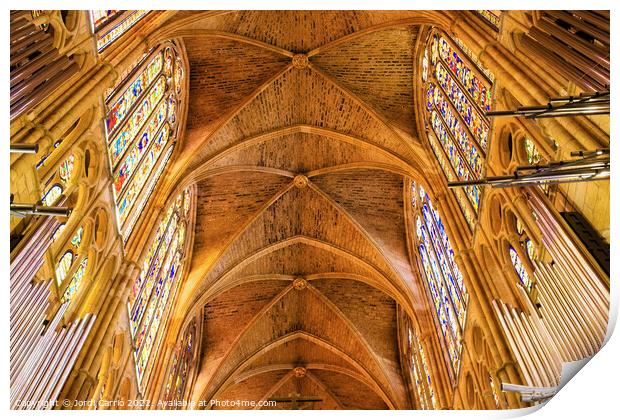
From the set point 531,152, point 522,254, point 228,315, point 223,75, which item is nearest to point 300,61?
point 223,75

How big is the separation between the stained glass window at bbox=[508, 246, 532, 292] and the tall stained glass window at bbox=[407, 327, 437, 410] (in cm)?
477

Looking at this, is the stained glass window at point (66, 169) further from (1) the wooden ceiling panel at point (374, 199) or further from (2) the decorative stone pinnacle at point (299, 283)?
(2) the decorative stone pinnacle at point (299, 283)

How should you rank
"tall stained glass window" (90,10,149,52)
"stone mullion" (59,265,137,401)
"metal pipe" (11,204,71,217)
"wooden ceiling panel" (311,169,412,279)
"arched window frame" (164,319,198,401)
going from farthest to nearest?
"wooden ceiling panel" (311,169,412,279)
"arched window frame" (164,319,198,401)
"tall stained glass window" (90,10,149,52)
"stone mullion" (59,265,137,401)
"metal pipe" (11,204,71,217)

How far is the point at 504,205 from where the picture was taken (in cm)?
831

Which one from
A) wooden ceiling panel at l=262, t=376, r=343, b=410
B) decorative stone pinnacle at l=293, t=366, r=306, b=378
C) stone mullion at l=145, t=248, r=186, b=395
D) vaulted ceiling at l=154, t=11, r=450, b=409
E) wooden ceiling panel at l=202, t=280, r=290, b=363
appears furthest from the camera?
decorative stone pinnacle at l=293, t=366, r=306, b=378

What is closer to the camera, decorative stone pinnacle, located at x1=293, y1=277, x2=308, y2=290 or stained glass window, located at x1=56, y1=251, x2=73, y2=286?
stained glass window, located at x1=56, y1=251, x2=73, y2=286

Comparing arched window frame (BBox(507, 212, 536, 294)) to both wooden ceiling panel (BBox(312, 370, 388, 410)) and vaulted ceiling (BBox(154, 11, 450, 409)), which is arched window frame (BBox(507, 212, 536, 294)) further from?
wooden ceiling panel (BBox(312, 370, 388, 410))

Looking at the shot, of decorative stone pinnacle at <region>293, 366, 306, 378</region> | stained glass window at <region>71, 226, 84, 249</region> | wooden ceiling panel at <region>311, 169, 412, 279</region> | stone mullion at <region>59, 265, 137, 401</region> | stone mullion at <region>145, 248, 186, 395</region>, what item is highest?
wooden ceiling panel at <region>311, 169, 412, 279</region>

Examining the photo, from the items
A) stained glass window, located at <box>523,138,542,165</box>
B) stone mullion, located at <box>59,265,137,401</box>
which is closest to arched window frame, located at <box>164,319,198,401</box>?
stone mullion, located at <box>59,265,137,401</box>

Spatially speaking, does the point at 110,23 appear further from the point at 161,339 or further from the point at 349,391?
the point at 349,391

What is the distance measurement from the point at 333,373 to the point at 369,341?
2.52 m

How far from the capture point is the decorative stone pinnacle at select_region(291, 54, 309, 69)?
1312 cm

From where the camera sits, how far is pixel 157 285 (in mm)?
12070
